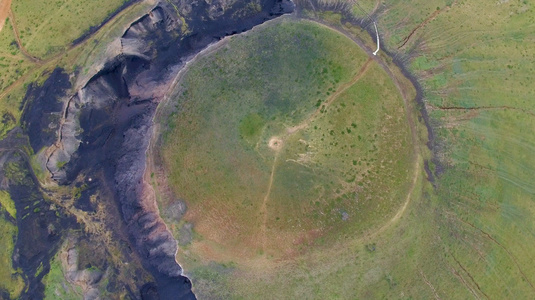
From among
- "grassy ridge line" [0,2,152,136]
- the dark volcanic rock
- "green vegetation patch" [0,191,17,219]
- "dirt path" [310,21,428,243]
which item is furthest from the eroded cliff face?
"dirt path" [310,21,428,243]

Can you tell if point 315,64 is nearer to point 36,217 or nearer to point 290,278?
point 290,278

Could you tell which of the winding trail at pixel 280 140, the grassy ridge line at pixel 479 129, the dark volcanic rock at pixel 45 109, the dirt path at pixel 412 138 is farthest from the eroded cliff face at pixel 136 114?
the grassy ridge line at pixel 479 129

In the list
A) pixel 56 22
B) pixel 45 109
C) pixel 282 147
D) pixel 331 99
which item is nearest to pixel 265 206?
pixel 282 147

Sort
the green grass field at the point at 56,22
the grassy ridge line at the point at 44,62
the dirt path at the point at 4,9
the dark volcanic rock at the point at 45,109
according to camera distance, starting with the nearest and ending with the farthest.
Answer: the dark volcanic rock at the point at 45,109
the grassy ridge line at the point at 44,62
the green grass field at the point at 56,22
the dirt path at the point at 4,9

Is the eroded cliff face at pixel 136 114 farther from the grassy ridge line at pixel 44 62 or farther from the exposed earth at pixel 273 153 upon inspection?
the grassy ridge line at pixel 44 62

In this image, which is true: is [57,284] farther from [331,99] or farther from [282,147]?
[331,99]

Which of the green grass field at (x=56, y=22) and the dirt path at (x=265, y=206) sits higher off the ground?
the green grass field at (x=56, y=22)

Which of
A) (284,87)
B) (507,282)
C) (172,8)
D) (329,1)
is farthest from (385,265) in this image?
(172,8)
